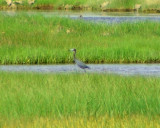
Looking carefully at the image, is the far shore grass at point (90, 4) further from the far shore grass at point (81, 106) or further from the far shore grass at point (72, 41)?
the far shore grass at point (81, 106)

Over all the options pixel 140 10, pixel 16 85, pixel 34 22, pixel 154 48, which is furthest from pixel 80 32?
pixel 140 10

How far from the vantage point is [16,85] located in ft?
40.5

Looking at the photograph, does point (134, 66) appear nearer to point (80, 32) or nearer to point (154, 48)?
point (154, 48)

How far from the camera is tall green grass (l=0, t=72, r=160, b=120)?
31.0ft

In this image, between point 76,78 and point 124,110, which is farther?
point 76,78

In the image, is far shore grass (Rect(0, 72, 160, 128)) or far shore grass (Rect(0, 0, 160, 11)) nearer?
far shore grass (Rect(0, 72, 160, 128))

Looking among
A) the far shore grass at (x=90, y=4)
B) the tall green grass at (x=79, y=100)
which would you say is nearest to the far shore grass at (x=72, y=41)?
the tall green grass at (x=79, y=100)

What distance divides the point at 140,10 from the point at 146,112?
155 ft

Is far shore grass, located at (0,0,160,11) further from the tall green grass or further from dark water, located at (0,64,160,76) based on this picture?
the tall green grass

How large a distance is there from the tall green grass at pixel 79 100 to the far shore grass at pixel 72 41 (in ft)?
26.9

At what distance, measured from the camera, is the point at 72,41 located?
23.8 metres

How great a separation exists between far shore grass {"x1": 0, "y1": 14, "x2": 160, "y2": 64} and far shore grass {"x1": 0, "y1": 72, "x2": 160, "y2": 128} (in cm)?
848

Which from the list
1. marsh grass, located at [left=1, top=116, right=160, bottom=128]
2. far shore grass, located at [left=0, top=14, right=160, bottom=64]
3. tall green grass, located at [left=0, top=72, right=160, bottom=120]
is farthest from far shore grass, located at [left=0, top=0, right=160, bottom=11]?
marsh grass, located at [left=1, top=116, right=160, bottom=128]

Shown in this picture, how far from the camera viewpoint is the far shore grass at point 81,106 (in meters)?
8.62
